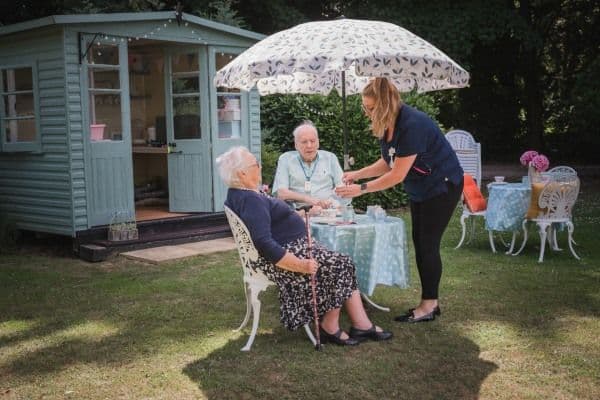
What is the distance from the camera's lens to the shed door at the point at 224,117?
27.1ft

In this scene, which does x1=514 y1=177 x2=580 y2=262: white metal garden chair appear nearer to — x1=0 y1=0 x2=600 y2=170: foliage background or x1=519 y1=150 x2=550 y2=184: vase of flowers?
x1=519 y1=150 x2=550 y2=184: vase of flowers

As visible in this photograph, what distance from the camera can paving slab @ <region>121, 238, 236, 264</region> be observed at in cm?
684

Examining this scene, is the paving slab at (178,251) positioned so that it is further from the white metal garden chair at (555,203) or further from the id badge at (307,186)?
the white metal garden chair at (555,203)

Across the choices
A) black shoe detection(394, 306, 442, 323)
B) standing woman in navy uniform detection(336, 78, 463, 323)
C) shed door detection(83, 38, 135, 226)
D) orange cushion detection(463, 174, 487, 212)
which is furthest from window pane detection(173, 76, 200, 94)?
black shoe detection(394, 306, 442, 323)

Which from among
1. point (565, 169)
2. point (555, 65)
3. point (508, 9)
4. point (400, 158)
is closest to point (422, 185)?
point (400, 158)

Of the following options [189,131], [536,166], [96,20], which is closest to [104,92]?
[96,20]

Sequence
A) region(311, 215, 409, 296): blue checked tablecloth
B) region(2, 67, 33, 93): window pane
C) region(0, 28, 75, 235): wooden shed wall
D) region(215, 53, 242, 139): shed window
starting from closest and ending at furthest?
region(311, 215, 409, 296): blue checked tablecloth
region(0, 28, 75, 235): wooden shed wall
region(2, 67, 33, 93): window pane
region(215, 53, 242, 139): shed window

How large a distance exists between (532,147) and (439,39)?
5.12 metres

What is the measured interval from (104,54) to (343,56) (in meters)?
3.97

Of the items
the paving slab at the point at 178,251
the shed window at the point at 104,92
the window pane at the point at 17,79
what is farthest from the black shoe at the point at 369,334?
the window pane at the point at 17,79

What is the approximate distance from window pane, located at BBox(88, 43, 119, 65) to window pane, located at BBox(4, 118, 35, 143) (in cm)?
103

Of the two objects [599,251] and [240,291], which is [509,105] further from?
[240,291]

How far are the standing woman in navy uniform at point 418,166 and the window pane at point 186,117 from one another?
4.33 metres

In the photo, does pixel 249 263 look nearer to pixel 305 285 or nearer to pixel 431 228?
A: pixel 305 285
